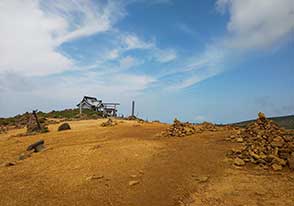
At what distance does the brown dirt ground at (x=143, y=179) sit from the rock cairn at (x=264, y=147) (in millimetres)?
380

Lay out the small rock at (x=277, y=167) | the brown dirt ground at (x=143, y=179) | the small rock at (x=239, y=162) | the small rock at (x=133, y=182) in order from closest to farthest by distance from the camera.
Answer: the brown dirt ground at (x=143, y=179)
the small rock at (x=133, y=182)
the small rock at (x=277, y=167)
the small rock at (x=239, y=162)

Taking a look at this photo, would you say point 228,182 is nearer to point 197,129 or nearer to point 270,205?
point 270,205

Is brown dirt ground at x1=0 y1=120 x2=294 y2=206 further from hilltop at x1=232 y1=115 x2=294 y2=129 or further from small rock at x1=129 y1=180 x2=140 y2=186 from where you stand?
hilltop at x1=232 y1=115 x2=294 y2=129

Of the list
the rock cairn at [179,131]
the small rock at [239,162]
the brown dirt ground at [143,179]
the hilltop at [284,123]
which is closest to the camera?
the brown dirt ground at [143,179]

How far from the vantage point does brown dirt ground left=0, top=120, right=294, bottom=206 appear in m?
5.06

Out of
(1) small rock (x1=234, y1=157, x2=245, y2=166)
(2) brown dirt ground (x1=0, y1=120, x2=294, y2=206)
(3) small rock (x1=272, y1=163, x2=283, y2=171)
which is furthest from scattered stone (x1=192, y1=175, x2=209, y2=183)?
(3) small rock (x1=272, y1=163, x2=283, y2=171)

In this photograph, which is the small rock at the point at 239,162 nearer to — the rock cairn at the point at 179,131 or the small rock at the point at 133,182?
the small rock at the point at 133,182

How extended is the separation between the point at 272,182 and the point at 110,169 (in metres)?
4.27

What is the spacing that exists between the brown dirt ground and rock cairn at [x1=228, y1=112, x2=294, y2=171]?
380mm

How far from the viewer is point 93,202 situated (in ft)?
16.5

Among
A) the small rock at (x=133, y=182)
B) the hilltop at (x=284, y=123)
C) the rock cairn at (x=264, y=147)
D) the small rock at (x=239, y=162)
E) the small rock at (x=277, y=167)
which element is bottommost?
the small rock at (x=133, y=182)

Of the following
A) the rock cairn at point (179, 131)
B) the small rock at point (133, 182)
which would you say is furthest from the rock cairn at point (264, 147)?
the small rock at point (133, 182)

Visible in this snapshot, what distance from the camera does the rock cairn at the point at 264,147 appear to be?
22.8 feet

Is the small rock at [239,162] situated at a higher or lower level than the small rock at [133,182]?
higher
